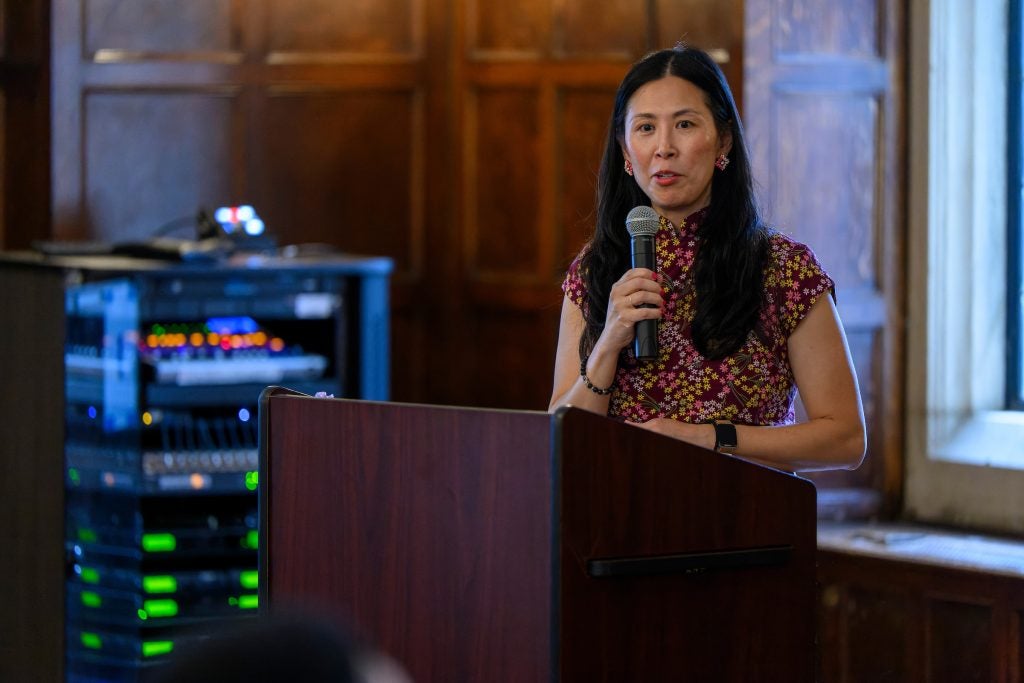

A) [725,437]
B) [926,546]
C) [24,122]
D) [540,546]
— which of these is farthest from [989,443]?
[24,122]

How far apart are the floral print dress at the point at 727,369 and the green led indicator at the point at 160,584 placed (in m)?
1.96

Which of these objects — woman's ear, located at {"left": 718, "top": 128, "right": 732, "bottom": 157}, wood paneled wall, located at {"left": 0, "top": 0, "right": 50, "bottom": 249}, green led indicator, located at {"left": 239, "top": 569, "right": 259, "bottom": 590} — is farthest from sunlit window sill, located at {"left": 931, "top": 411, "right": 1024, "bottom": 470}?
wood paneled wall, located at {"left": 0, "top": 0, "right": 50, "bottom": 249}

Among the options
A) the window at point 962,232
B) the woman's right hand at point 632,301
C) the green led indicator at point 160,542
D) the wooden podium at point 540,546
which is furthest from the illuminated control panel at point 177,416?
the woman's right hand at point 632,301

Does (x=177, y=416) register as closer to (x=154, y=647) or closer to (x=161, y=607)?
(x=161, y=607)

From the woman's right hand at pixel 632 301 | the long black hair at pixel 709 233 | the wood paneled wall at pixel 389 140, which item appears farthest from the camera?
the wood paneled wall at pixel 389 140

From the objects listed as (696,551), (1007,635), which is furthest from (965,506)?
(696,551)

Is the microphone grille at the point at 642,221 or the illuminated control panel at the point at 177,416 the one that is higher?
the microphone grille at the point at 642,221

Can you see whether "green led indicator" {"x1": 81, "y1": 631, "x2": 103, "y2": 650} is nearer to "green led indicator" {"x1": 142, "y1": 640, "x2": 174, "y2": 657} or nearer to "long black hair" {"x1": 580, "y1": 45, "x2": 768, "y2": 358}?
"green led indicator" {"x1": 142, "y1": 640, "x2": 174, "y2": 657}

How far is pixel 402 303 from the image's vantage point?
189 inches

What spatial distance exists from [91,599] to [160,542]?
356 mm

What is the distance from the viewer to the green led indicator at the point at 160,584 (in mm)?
3672

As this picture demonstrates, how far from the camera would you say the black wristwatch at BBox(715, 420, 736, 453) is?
1.96m

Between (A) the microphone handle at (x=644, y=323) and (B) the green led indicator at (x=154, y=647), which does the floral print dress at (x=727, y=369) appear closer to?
(A) the microphone handle at (x=644, y=323)

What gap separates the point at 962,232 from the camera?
389 centimetres
